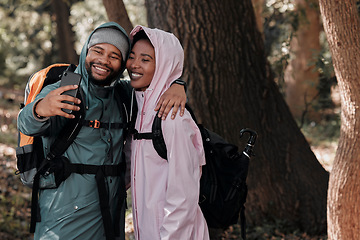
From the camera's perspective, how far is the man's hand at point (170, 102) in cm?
277

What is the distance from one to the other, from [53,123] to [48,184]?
0.39 metres

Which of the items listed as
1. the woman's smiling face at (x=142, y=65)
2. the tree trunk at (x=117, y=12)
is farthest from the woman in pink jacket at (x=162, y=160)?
the tree trunk at (x=117, y=12)

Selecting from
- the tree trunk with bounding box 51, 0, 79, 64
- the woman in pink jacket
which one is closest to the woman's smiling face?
the woman in pink jacket

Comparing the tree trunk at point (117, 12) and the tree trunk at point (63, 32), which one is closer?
the tree trunk at point (117, 12)

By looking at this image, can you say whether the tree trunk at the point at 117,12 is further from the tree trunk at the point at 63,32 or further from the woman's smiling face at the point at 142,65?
the tree trunk at the point at 63,32

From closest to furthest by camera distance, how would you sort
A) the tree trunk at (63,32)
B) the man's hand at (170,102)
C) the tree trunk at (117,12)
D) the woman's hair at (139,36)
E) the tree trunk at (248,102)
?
the man's hand at (170,102), the woman's hair at (139,36), the tree trunk at (117,12), the tree trunk at (248,102), the tree trunk at (63,32)

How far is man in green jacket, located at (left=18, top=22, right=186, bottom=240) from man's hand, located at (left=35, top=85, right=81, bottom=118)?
0.06 metres

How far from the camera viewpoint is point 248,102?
16.8 ft

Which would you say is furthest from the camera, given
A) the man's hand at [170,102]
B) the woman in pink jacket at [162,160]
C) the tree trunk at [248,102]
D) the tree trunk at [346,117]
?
the tree trunk at [248,102]

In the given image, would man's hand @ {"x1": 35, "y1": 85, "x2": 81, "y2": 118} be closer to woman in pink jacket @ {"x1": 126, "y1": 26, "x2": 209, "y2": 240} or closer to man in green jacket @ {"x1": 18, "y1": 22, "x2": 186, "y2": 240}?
man in green jacket @ {"x1": 18, "y1": 22, "x2": 186, "y2": 240}

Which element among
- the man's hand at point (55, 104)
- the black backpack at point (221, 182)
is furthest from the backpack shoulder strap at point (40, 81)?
the black backpack at point (221, 182)

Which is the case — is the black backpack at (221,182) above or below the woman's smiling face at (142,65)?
below

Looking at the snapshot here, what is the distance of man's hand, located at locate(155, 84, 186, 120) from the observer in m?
2.77

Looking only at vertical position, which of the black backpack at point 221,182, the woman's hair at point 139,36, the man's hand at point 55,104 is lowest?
the black backpack at point 221,182
